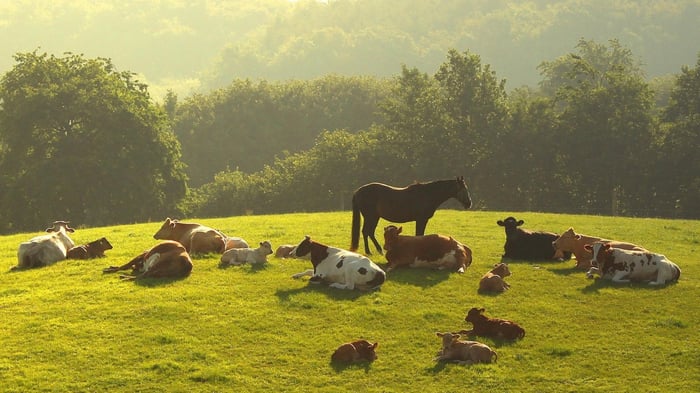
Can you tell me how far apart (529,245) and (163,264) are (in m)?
10.2

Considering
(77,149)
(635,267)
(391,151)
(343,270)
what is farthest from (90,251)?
(391,151)

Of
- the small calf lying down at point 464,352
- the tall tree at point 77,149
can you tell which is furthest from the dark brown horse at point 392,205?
the tall tree at point 77,149

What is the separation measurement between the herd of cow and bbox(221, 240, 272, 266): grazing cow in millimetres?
26

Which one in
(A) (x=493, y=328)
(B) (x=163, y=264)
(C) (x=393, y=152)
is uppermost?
(C) (x=393, y=152)

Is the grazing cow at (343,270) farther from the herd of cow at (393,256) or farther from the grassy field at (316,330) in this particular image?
the grassy field at (316,330)

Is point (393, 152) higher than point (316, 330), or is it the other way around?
point (393, 152)

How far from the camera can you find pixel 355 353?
615 inches

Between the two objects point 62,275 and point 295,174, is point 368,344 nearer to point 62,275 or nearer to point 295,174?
point 62,275

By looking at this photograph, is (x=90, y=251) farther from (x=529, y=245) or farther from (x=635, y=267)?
(x=635, y=267)

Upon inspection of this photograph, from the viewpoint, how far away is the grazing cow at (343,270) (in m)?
19.8

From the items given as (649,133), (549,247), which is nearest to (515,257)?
(549,247)

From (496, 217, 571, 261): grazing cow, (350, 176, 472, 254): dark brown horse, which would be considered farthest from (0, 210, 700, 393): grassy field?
(350, 176, 472, 254): dark brown horse

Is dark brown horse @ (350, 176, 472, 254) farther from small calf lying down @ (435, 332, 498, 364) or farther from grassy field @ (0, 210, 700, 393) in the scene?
small calf lying down @ (435, 332, 498, 364)

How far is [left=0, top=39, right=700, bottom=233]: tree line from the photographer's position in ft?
183
